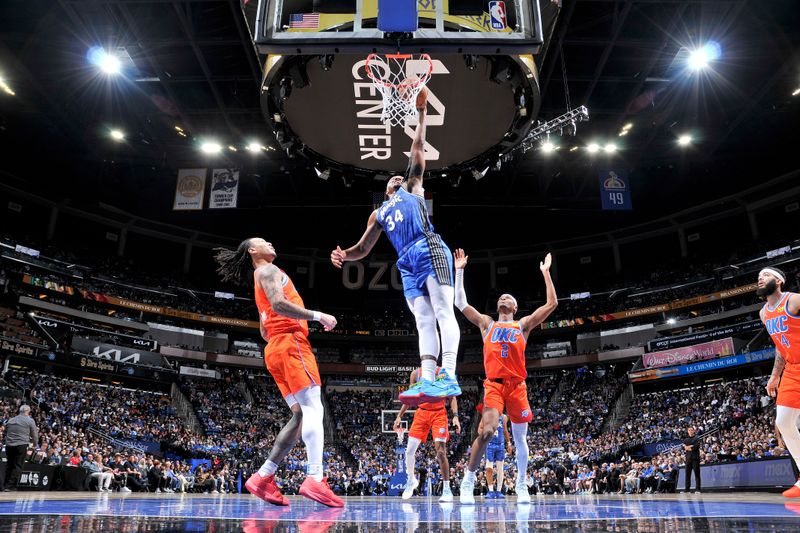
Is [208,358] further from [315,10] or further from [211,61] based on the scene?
[315,10]

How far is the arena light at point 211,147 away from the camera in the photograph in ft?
77.1

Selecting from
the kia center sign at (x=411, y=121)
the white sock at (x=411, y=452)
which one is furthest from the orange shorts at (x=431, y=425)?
the kia center sign at (x=411, y=121)

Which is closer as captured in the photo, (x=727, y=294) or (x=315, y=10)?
(x=315, y=10)

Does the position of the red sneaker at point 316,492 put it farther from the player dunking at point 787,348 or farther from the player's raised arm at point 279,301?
the player dunking at point 787,348

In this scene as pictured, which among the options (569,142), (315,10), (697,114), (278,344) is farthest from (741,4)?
(278,344)

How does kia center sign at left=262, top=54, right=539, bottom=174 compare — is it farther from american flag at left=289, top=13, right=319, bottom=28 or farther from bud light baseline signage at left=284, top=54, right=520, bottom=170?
american flag at left=289, top=13, right=319, bottom=28

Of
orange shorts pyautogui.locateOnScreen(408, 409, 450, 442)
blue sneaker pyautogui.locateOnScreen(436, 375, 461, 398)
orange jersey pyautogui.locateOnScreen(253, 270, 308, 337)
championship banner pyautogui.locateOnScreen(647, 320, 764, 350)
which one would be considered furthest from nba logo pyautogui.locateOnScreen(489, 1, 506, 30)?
championship banner pyautogui.locateOnScreen(647, 320, 764, 350)

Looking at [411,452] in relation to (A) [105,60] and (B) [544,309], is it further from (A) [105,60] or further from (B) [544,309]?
(A) [105,60]

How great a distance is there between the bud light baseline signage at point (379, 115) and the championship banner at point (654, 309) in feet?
81.6

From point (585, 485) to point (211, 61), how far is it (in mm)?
20833

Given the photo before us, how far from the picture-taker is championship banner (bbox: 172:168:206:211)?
2309 centimetres

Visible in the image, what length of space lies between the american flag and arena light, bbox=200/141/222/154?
18.2 m

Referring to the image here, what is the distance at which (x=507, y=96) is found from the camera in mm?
11820

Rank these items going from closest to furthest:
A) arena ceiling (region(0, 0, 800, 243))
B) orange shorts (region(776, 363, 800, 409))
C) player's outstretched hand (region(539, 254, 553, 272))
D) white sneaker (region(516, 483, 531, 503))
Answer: orange shorts (region(776, 363, 800, 409)) → player's outstretched hand (region(539, 254, 553, 272)) → white sneaker (region(516, 483, 531, 503)) → arena ceiling (region(0, 0, 800, 243))
